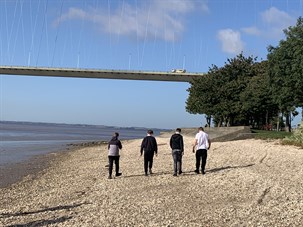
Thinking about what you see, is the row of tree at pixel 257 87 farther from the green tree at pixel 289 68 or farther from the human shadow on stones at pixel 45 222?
the human shadow on stones at pixel 45 222

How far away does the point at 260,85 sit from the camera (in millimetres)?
43344

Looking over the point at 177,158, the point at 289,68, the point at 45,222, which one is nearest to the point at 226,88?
the point at 289,68

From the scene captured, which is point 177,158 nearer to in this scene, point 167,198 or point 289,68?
point 167,198

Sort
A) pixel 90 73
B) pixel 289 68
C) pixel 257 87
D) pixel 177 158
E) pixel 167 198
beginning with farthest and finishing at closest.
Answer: pixel 90 73, pixel 257 87, pixel 289 68, pixel 177 158, pixel 167 198

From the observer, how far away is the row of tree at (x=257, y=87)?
108 ft

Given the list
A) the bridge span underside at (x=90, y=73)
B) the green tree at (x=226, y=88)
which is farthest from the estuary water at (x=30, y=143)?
the green tree at (x=226, y=88)

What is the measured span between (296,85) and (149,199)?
23460mm

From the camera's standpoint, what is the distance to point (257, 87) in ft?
143

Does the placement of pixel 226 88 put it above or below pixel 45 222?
above

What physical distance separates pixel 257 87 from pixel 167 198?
3446 cm

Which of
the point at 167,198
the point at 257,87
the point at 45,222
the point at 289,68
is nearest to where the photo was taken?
the point at 45,222

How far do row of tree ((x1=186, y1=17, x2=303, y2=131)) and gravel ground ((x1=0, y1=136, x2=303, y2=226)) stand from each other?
55.9 ft

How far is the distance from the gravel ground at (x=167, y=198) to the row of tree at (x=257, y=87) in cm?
1704

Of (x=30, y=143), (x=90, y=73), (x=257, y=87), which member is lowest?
(x=30, y=143)
